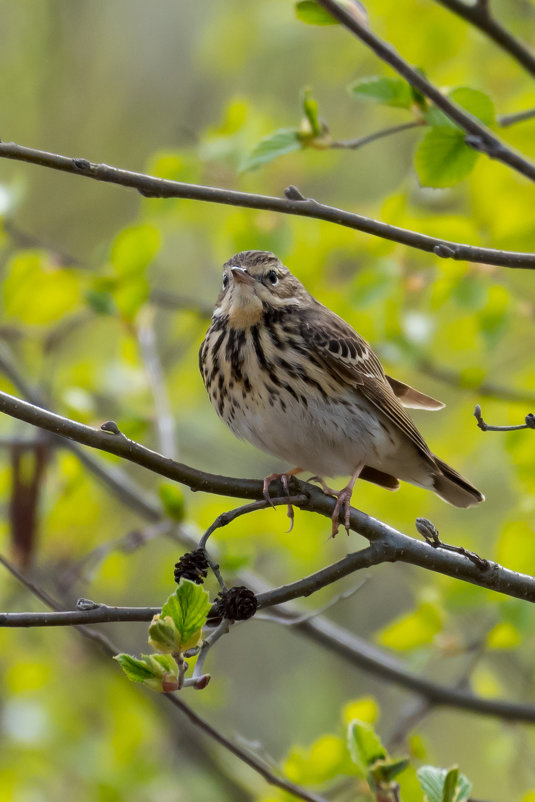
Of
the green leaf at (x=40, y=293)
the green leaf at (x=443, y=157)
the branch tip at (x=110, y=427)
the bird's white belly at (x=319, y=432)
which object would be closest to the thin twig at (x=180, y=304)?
the green leaf at (x=40, y=293)

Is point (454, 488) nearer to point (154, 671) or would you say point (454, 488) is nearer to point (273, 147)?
point (273, 147)

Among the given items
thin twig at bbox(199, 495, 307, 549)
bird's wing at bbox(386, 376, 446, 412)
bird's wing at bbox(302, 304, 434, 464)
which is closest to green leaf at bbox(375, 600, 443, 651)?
bird's wing at bbox(302, 304, 434, 464)

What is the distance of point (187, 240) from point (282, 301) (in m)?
3.69

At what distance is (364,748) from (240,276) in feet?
5.83

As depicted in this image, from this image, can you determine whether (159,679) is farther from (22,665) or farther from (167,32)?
(167,32)

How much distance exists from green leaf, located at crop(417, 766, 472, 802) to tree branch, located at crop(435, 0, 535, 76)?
201cm

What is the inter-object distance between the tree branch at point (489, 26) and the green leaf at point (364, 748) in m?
1.96

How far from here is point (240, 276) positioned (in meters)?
3.64

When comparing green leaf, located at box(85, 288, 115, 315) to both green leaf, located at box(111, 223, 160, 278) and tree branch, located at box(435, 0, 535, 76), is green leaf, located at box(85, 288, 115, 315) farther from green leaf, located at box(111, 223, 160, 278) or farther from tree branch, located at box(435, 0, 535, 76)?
tree branch, located at box(435, 0, 535, 76)

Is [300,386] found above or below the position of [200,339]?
above

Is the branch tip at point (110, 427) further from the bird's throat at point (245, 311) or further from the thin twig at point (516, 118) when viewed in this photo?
the thin twig at point (516, 118)

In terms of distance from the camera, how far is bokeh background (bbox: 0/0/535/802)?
403 cm

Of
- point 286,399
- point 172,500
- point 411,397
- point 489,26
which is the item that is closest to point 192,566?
point 172,500

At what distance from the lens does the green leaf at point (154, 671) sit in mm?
2037
